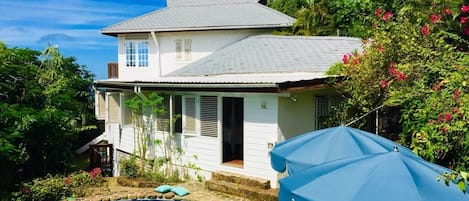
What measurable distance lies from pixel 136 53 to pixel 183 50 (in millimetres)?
3586

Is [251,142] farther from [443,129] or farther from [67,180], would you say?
[67,180]

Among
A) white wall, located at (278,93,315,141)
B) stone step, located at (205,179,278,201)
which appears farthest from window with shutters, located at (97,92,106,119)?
white wall, located at (278,93,315,141)

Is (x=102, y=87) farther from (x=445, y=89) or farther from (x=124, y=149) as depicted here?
(x=445, y=89)

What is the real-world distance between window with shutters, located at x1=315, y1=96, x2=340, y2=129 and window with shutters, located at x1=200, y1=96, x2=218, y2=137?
11.3ft

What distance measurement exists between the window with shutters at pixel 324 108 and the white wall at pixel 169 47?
1037 cm

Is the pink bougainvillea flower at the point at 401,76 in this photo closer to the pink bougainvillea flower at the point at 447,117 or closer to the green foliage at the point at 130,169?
the pink bougainvillea flower at the point at 447,117

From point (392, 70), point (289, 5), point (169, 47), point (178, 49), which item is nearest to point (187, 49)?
point (178, 49)

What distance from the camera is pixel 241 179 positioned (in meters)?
13.7

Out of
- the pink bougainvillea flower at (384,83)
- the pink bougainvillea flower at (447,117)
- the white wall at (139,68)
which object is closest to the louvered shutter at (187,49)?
the white wall at (139,68)

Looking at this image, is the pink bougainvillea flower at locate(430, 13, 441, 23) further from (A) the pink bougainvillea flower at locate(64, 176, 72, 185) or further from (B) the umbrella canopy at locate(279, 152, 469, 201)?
(A) the pink bougainvillea flower at locate(64, 176, 72, 185)

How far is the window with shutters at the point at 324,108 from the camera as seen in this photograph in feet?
47.7

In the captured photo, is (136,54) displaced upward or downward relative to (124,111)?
upward

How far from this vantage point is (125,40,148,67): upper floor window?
27128 mm

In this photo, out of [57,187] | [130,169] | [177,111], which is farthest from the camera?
[177,111]
